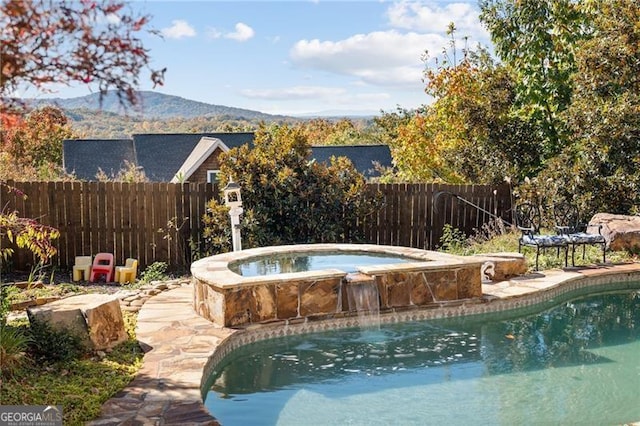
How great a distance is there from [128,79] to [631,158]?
9864 mm

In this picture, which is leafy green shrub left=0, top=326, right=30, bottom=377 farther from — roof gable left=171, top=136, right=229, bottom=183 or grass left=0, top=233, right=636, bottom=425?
roof gable left=171, top=136, right=229, bottom=183

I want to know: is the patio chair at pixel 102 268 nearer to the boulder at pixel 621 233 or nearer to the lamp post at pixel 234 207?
the lamp post at pixel 234 207

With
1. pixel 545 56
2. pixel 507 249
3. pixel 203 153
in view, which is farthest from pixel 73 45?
pixel 203 153

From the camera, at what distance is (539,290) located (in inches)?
270

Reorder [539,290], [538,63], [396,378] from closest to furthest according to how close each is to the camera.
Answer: [396,378], [539,290], [538,63]

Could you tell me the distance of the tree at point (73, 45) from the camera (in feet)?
5.70

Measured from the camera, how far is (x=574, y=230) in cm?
888

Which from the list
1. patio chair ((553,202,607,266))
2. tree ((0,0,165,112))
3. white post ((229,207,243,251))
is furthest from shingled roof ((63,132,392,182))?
tree ((0,0,165,112))

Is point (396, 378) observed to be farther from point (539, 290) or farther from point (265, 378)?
point (539, 290)

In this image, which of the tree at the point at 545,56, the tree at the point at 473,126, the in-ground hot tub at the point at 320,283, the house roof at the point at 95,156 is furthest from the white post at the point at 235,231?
the house roof at the point at 95,156

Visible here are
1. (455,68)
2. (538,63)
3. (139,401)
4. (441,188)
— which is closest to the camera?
(139,401)

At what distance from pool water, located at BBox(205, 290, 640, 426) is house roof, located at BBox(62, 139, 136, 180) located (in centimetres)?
1877

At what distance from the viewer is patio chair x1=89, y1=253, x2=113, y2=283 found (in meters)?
8.46

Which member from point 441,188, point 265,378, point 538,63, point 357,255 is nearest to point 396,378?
point 265,378
